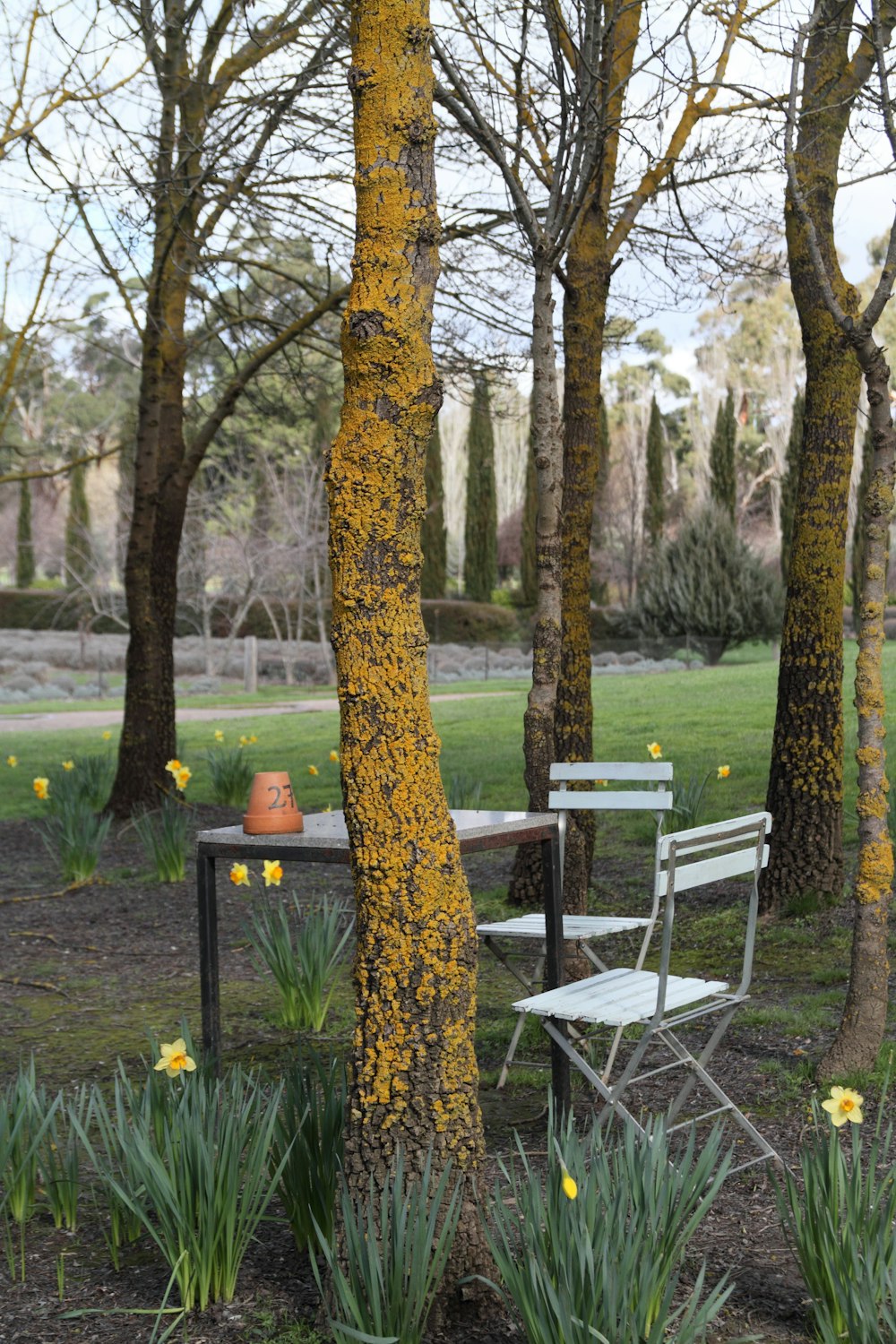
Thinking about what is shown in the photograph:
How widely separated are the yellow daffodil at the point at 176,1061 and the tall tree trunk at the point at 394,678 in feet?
1.61

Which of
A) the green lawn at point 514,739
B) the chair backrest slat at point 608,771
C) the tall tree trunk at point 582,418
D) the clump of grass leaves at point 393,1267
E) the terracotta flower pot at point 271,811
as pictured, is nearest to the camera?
the clump of grass leaves at point 393,1267

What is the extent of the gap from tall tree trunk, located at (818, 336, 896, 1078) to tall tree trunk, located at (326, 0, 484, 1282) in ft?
5.31

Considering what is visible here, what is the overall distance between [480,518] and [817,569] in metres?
29.8

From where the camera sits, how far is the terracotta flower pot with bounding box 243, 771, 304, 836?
11.2ft

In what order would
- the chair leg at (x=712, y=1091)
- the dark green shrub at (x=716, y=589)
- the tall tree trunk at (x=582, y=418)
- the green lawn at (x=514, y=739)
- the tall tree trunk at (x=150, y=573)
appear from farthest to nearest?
1. the dark green shrub at (x=716, y=589)
2. the green lawn at (x=514, y=739)
3. the tall tree trunk at (x=150, y=573)
4. the tall tree trunk at (x=582, y=418)
5. the chair leg at (x=712, y=1091)

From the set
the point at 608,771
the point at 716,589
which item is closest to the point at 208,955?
the point at 608,771

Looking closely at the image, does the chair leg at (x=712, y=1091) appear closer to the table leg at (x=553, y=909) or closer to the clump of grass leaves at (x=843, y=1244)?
the table leg at (x=553, y=909)

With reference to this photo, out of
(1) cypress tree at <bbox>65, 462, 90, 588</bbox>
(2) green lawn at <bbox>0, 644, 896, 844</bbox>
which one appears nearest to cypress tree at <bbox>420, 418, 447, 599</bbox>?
(1) cypress tree at <bbox>65, 462, 90, 588</bbox>

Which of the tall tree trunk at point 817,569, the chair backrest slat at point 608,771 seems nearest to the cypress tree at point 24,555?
the tall tree trunk at point 817,569

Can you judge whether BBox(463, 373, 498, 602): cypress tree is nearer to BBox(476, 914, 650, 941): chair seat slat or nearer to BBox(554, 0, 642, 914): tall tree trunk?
BBox(554, 0, 642, 914): tall tree trunk

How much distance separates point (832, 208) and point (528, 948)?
11.6ft

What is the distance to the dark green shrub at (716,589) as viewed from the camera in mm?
23953

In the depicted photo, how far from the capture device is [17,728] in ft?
52.9

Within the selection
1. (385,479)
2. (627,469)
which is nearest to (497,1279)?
(385,479)
